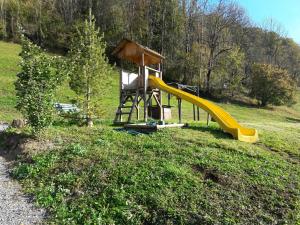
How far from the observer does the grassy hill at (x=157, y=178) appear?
603 cm

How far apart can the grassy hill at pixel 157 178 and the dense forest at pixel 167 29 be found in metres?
29.9

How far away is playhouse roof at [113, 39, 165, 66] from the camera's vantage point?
15906 millimetres

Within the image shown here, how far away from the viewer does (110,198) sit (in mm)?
6395

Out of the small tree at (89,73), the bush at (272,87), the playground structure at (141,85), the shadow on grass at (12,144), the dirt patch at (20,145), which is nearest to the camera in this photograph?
the dirt patch at (20,145)

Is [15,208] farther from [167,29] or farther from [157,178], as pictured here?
[167,29]

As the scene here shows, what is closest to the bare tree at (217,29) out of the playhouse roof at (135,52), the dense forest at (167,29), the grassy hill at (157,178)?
the dense forest at (167,29)

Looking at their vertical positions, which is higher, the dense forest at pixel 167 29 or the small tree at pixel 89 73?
the dense forest at pixel 167 29

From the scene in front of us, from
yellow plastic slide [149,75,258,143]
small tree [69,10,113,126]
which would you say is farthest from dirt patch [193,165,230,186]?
small tree [69,10,113,126]

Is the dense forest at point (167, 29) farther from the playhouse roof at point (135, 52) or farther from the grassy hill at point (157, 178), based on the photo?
the grassy hill at point (157, 178)

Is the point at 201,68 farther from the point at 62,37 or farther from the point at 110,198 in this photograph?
the point at 110,198

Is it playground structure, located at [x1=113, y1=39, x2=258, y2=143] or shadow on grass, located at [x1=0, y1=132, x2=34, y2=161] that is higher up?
playground structure, located at [x1=113, y1=39, x2=258, y2=143]

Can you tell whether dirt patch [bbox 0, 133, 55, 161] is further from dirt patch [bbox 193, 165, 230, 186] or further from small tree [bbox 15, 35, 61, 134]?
dirt patch [bbox 193, 165, 230, 186]

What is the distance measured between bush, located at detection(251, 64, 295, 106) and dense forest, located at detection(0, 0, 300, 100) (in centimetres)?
221

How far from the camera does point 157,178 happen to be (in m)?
7.04
